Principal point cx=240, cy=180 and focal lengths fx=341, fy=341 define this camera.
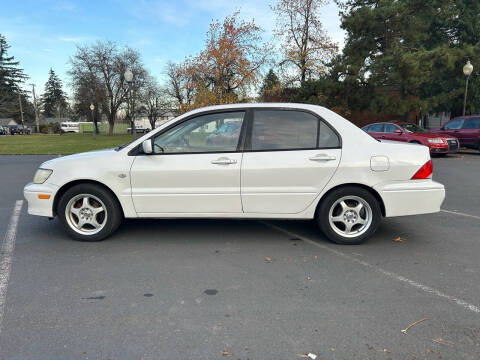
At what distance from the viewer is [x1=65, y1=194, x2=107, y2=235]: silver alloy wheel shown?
4.23 m

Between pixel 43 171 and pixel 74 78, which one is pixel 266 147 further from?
pixel 74 78

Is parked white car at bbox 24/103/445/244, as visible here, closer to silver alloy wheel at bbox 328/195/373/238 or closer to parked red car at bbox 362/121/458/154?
silver alloy wheel at bbox 328/195/373/238

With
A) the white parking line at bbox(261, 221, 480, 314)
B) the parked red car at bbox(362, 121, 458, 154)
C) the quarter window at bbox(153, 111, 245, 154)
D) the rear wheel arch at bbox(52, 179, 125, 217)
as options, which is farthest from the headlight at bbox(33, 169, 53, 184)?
the parked red car at bbox(362, 121, 458, 154)

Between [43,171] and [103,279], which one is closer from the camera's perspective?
[103,279]

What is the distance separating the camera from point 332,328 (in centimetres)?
Answer: 250

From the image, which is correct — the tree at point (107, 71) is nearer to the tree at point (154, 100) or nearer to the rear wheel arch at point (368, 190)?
the tree at point (154, 100)

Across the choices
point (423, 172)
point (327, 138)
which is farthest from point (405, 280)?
point (327, 138)

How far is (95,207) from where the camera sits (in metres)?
4.30

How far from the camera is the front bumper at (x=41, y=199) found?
4195 mm

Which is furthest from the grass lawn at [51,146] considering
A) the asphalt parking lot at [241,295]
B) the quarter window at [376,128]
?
the asphalt parking lot at [241,295]

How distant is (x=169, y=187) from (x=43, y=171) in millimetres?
1642

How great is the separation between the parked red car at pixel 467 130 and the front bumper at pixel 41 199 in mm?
15994

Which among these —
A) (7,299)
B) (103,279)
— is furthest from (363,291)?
(7,299)

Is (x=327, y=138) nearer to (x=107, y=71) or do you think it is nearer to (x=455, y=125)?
(x=455, y=125)
